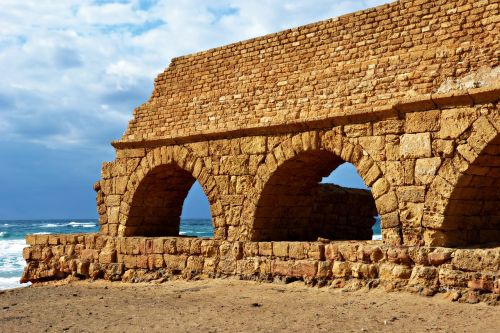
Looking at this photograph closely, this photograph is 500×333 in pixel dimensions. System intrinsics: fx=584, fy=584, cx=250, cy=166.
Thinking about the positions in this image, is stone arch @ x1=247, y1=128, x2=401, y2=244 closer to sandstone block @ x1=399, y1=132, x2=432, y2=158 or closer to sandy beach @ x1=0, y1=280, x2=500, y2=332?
sandstone block @ x1=399, y1=132, x2=432, y2=158

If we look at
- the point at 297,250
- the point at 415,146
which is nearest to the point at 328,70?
the point at 415,146

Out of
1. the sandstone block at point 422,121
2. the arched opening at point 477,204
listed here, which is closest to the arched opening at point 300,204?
the sandstone block at point 422,121

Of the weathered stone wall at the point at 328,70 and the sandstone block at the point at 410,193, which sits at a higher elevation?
the weathered stone wall at the point at 328,70

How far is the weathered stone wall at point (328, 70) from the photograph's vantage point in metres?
7.71

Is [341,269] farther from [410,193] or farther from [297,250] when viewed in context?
[410,193]

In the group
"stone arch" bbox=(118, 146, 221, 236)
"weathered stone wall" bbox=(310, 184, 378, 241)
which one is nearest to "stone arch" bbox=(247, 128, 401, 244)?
"stone arch" bbox=(118, 146, 221, 236)

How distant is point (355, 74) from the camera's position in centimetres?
861

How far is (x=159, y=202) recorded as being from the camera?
11.8 meters

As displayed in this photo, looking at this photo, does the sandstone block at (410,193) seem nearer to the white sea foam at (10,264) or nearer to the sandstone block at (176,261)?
the sandstone block at (176,261)

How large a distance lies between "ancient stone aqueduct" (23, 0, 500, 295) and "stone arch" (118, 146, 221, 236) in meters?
0.03

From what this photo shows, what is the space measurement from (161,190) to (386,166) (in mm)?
5255

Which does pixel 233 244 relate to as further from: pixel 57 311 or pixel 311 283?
pixel 57 311

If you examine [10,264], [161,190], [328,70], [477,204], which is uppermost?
[328,70]

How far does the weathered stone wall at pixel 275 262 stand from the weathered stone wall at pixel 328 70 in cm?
195
